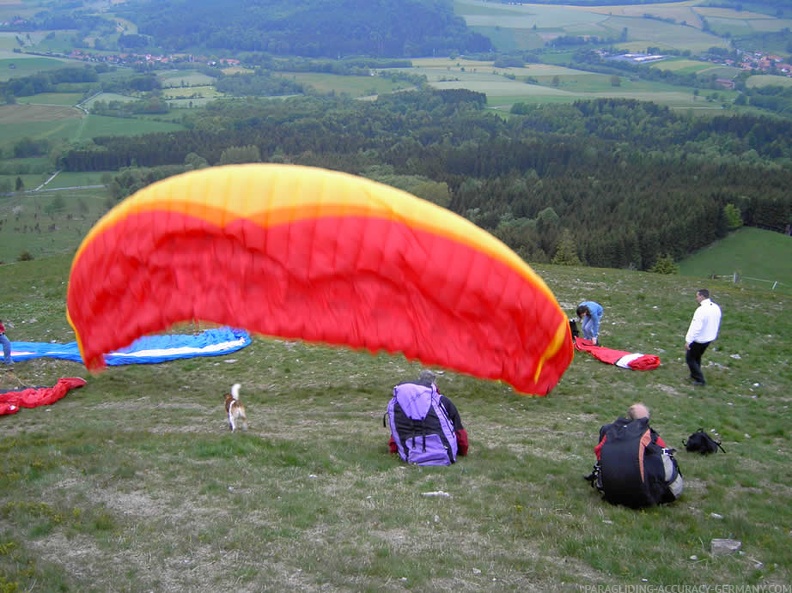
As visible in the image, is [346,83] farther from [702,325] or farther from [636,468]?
[636,468]

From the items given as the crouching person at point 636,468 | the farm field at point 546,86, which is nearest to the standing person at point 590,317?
the crouching person at point 636,468

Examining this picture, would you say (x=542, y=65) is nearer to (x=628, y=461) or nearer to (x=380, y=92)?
(x=380, y=92)

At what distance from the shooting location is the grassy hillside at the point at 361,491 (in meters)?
6.31

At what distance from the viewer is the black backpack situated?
7496 mm

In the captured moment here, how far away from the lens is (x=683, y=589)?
19.9ft

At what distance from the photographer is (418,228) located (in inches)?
250

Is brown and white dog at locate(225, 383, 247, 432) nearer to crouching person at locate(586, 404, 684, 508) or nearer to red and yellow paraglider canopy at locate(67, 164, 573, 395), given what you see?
red and yellow paraglider canopy at locate(67, 164, 573, 395)

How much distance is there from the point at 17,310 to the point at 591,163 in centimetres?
7809

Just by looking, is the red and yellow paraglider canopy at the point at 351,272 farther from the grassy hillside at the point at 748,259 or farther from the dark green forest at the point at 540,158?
the grassy hillside at the point at 748,259

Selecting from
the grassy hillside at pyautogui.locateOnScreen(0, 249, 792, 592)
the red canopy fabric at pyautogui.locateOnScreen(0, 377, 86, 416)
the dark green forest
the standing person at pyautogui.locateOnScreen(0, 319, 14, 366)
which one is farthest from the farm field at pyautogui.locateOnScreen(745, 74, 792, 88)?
the red canopy fabric at pyautogui.locateOnScreen(0, 377, 86, 416)

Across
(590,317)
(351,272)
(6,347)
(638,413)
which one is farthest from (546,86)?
(351,272)

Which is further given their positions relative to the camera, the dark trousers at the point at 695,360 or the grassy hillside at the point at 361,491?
the dark trousers at the point at 695,360

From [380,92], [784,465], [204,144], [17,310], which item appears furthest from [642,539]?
[380,92]

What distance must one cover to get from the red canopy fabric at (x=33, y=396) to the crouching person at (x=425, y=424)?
6934mm
